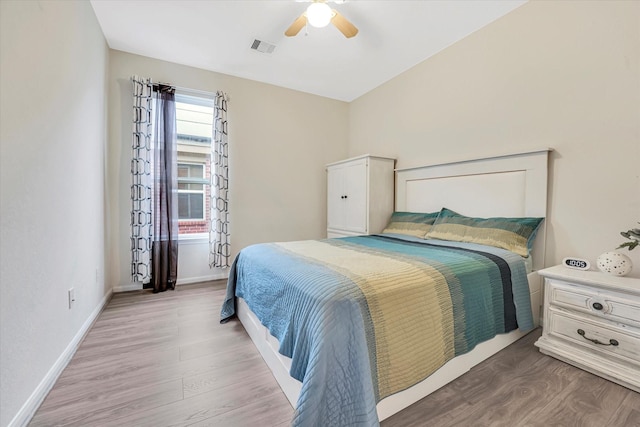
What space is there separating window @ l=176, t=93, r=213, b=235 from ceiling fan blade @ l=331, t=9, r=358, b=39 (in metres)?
2.00

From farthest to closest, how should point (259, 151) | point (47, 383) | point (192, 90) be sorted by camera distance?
point (259, 151) → point (192, 90) → point (47, 383)

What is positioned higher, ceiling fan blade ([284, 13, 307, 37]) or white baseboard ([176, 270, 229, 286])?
ceiling fan blade ([284, 13, 307, 37])

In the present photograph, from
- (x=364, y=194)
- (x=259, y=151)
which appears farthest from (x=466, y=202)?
(x=259, y=151)

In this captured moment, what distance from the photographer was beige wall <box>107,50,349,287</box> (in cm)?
294

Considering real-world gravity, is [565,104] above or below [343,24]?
below

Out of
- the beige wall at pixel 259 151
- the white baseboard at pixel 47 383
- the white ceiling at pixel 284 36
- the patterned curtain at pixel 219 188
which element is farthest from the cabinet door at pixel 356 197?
the white baseboard at pixel 47 383

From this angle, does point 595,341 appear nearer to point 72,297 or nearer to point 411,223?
point 411,223

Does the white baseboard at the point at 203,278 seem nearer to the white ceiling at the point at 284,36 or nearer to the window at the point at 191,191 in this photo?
the window at the point at 191,191

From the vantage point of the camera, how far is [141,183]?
9.57 ft

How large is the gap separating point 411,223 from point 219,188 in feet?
7.75

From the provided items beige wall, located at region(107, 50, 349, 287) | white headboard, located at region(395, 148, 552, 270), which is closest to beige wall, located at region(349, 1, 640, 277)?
white headboard, located at region(395, 148, 552, 270)

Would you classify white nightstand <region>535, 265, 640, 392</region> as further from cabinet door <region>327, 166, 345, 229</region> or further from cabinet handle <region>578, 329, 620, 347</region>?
cabinet door <region>327, 166, 345, 229</region>

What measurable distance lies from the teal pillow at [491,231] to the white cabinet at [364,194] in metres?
0.80

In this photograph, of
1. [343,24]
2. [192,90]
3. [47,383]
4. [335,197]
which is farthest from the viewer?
[335,197]
